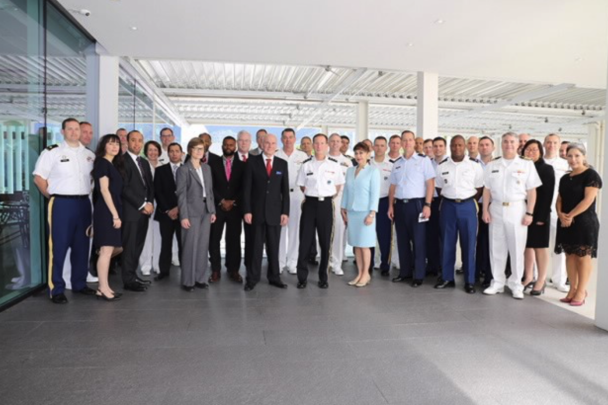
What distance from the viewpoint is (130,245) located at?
4.69 m

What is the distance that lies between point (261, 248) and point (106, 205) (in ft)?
5.47

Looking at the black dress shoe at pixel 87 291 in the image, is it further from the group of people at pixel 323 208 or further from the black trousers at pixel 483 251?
the black trousers at pixel 483 251

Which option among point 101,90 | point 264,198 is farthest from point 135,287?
point 101,90

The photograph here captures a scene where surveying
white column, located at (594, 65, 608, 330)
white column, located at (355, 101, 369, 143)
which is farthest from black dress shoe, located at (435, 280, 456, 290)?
white column, located at (355, 101, 369, 143)

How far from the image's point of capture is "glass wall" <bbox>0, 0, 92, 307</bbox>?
4.05 m

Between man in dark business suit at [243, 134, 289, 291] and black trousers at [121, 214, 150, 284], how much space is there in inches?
47.0

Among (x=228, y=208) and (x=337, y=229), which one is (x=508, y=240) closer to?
(x=337, y=229)

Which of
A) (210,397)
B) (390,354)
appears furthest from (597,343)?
(210,397)

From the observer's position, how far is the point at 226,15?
4.94 m

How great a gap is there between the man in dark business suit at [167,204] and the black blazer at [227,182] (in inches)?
18.9

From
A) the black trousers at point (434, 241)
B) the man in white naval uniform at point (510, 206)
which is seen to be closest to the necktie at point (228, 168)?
the black trousers at point (434, 241)

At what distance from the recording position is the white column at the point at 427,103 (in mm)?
7516

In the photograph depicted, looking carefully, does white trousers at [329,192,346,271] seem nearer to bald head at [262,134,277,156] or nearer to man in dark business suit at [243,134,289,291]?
man in dark business suit at [243,134,289,291]

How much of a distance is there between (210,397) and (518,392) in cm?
181
